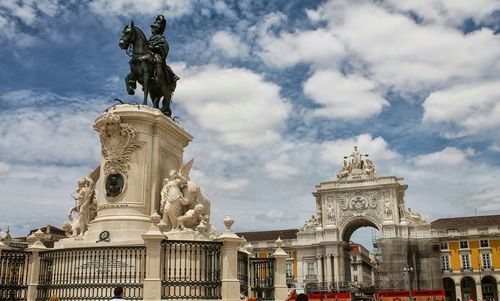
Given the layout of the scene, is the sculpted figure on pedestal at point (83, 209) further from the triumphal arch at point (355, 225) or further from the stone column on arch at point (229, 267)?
the triumphal arch at point (355, 225)

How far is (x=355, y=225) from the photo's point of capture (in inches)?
3012

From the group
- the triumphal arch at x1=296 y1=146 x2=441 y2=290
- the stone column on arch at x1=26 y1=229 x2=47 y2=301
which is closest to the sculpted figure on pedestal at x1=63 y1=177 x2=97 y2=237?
the stone column on arch at x1=26 y1=229 x2=47 y2=301

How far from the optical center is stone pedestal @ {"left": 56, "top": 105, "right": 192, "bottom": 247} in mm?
13383

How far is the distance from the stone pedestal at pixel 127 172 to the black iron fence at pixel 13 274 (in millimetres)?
927

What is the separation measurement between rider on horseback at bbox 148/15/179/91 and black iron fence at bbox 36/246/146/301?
5.51 m

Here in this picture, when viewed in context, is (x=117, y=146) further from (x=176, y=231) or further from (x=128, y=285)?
(x=128, y=285)

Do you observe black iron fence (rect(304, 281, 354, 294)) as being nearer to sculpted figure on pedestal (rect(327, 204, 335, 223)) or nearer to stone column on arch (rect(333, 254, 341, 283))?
stone column on arch (rect(333, 254, 341, 283))

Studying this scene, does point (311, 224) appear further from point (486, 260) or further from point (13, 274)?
point (13, 274)

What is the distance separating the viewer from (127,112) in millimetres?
14055

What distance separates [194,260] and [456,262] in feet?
230

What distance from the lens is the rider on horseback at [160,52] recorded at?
619 inches

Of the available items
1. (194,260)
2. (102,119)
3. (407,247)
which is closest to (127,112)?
(102,119)

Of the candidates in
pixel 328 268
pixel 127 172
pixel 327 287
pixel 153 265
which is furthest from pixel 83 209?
pixel 328 268

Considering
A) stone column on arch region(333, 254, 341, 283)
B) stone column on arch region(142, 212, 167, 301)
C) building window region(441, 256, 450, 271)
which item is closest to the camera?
stone column on arch region(142, 212, 167, 301)
